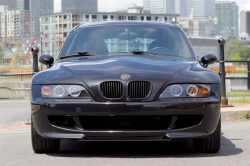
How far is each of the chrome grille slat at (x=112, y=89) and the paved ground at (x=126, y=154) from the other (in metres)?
0.60

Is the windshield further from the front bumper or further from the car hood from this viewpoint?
the front bumper

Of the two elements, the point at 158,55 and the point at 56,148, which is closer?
the point at 56,148

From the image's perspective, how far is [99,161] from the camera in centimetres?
497

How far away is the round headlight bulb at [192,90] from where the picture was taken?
509 cm

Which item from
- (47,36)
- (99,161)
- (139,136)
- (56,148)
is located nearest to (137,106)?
(139,136)

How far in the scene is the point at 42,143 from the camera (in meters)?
5.42

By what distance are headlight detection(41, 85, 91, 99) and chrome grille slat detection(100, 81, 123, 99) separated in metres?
0.16

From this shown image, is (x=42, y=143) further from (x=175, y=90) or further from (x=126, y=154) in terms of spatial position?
(x=175, y=90)

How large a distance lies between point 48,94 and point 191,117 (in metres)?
1.37

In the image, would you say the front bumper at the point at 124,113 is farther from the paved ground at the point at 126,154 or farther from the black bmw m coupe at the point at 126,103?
the paved ground at the point at 126,154

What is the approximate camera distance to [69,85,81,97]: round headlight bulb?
5.06 metres

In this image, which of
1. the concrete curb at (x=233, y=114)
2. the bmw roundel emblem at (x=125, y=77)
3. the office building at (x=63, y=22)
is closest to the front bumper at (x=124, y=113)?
the bmw roundel emblem at (x=125, y=77)

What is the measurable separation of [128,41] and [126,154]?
161 centimetres

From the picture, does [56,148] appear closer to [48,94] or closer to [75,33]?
[48,94]
